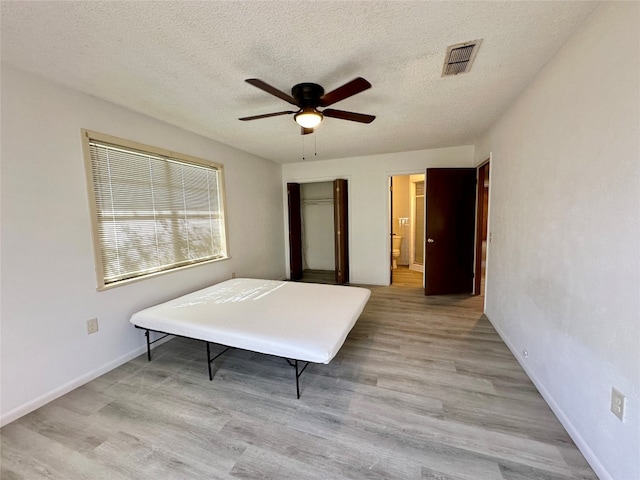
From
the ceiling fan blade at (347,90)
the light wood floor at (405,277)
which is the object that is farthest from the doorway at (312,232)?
the ceiling fan blade at (347,90)

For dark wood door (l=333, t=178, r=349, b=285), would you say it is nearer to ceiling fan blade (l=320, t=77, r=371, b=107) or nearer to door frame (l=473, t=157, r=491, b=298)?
door frame (l=473, t=157, r=491, b=298)

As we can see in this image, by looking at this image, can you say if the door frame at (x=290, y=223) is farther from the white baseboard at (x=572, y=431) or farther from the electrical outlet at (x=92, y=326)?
the electrical outlet at (x=92, y=326)

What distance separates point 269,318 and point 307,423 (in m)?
0.84

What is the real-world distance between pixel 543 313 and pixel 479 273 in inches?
95.5

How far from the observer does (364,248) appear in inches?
195

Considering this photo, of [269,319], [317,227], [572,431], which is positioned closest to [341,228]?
[317,227]

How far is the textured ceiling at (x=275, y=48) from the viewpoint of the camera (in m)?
1.38

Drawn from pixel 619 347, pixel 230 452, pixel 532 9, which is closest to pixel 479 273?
pixel 619 347

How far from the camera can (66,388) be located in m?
2.07

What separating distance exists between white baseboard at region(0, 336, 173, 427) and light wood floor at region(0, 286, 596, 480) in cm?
7

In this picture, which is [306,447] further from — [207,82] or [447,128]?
[447,128]

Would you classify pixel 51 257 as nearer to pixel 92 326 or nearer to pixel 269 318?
pixel 92 326

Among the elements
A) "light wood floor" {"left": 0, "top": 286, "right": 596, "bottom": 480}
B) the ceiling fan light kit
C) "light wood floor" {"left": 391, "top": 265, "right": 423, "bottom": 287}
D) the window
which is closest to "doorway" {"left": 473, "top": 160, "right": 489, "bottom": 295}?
"light wood floor" {"left": 391, "top": 265, "right": 423, "bottom": 287}

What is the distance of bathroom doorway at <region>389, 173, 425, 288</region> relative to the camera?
6.20 metres
